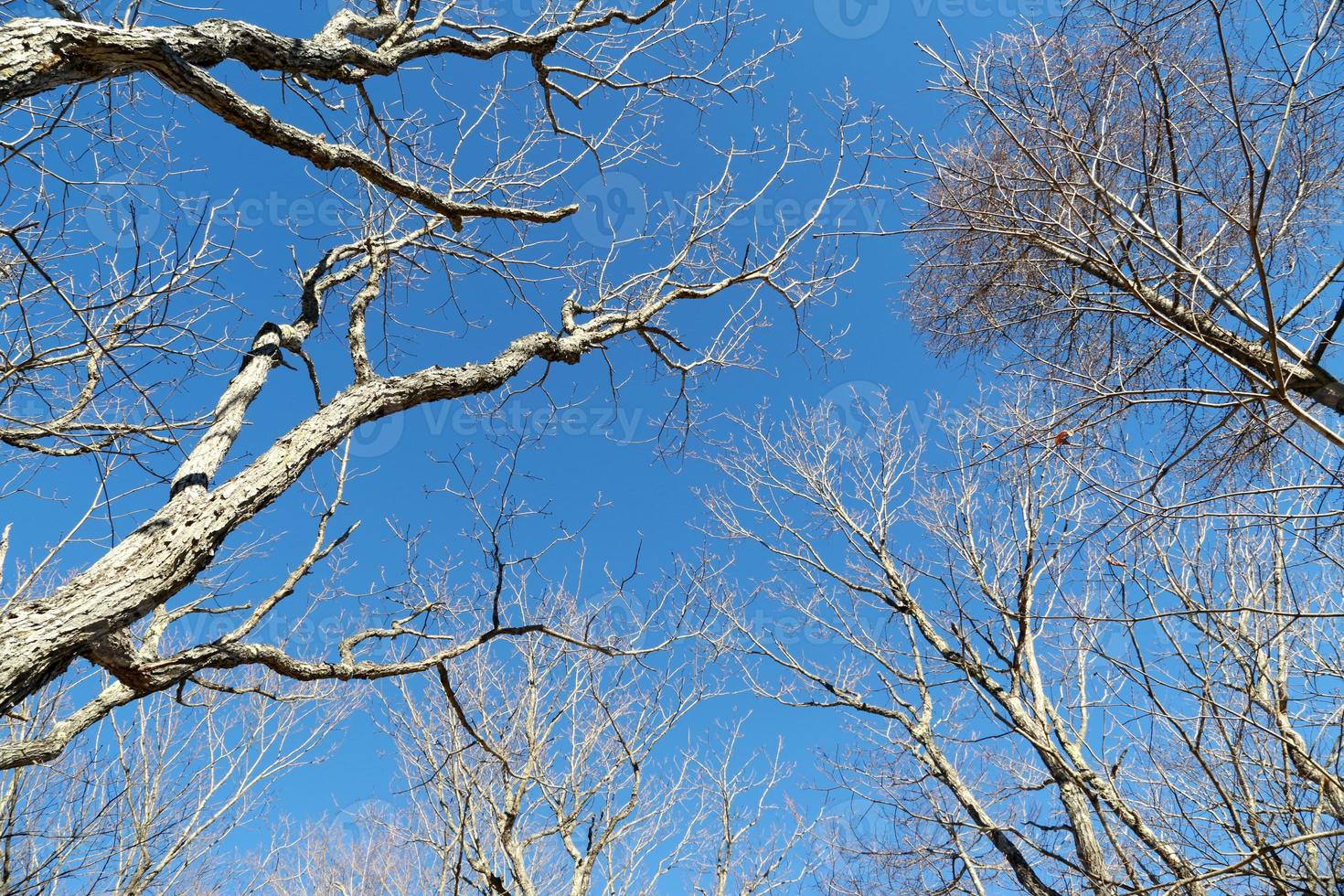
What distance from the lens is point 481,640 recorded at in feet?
9.67

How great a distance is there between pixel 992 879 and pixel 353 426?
523 cm

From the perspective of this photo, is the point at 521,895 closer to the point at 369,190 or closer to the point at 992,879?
the point at 992,879

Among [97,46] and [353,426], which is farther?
[353,426]

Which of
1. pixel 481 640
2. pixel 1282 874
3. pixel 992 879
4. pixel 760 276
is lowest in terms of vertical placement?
pixel 1282 874

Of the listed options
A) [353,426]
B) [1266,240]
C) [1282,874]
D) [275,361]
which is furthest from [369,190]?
[1282,874]

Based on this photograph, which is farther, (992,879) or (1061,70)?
(992,879)

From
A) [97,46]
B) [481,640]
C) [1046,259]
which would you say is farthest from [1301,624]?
[97,46]

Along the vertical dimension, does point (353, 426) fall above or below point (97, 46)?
below

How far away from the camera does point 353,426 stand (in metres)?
2.86

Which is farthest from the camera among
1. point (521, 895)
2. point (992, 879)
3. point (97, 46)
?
point (521, 895)

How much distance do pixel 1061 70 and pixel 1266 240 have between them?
1301mm

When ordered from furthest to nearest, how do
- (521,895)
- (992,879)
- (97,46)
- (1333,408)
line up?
(521,895)
(992,879)
(1333,408)
(97,46)

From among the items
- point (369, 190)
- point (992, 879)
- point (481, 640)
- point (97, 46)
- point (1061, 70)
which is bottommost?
point (992, 879)

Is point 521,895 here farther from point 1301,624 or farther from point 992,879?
point 1301,624
